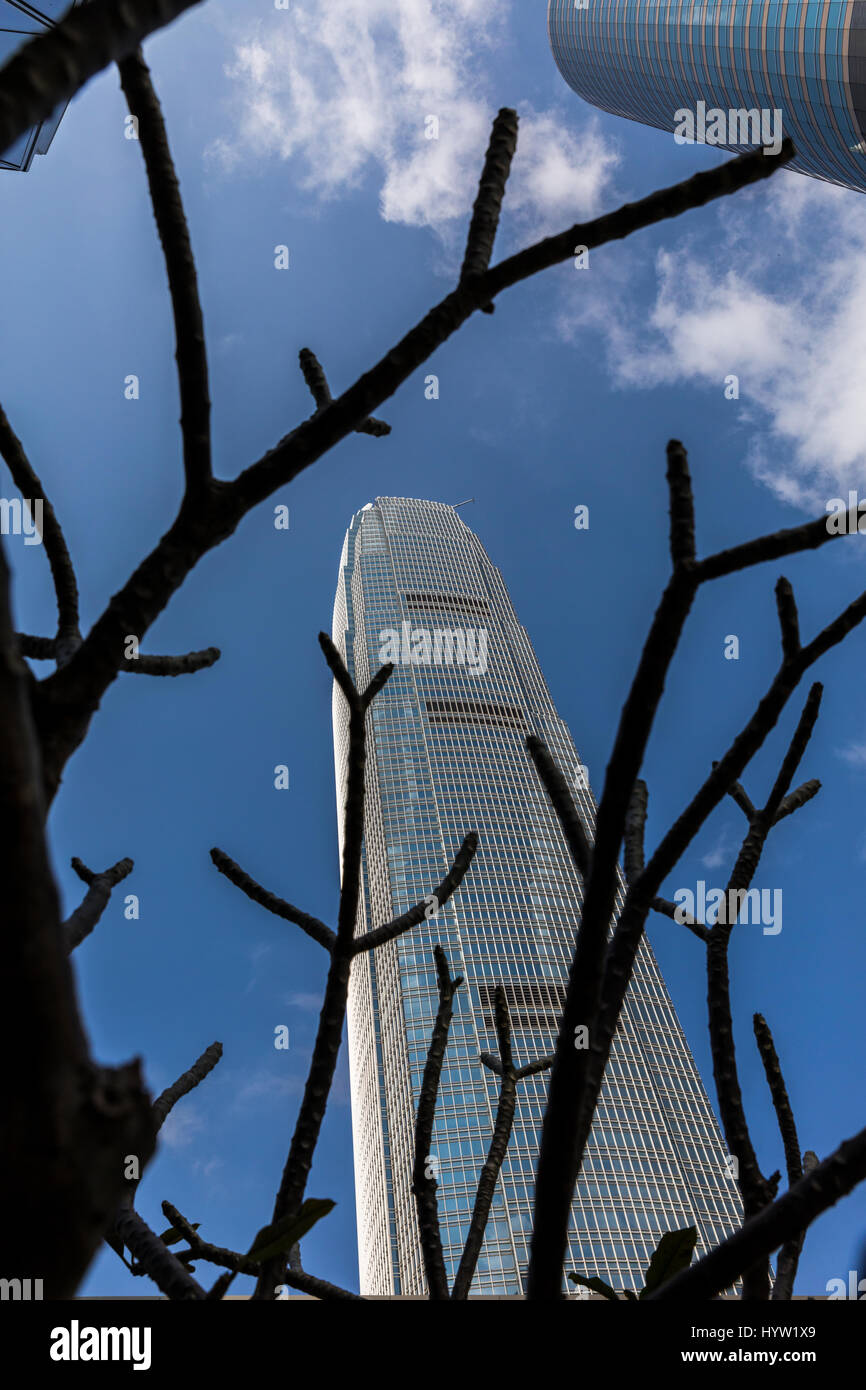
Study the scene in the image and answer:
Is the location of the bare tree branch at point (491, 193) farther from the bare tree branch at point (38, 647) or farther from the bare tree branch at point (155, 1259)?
the bare tree branch at point (155, 1259)

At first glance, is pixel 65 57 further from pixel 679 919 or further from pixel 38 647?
pixel 679 919

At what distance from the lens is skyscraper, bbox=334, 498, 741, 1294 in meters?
67.9

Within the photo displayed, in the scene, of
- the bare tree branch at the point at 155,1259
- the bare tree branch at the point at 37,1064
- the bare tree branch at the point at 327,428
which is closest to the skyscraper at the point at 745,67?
the bare tree branch at the point at 327,428

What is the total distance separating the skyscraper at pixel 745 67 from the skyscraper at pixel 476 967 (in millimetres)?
52221

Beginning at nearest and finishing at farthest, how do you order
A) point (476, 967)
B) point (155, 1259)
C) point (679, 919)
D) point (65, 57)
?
point (65, 57), point (155, 1259), point (679, 919), point (476, 967)

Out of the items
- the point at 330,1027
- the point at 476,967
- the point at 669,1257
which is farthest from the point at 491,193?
the point at 476,967

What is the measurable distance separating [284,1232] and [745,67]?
76896 millimetres

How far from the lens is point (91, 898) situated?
2.63m

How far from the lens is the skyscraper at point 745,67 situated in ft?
160

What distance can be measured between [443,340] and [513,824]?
97.1 m

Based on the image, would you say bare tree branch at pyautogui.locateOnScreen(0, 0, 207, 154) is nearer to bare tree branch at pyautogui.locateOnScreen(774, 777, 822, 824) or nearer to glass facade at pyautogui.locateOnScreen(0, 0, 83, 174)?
bare tree branch at pyautogui.locateOnScreen(774, 777, 822, 824)
